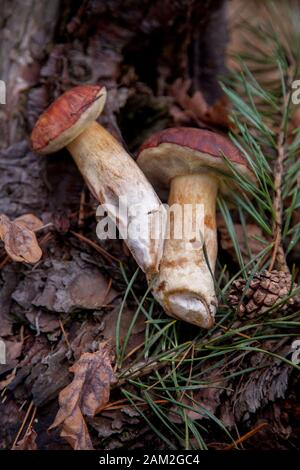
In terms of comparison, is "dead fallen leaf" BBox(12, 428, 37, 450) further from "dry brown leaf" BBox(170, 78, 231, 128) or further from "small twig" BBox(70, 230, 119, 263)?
"dry brown leaf" BBox(170, 78, 231, 128)

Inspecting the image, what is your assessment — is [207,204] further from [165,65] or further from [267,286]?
[165,65]

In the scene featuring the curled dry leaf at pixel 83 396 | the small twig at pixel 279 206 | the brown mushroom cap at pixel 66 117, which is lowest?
the curled dry leaf at pixel 83 396

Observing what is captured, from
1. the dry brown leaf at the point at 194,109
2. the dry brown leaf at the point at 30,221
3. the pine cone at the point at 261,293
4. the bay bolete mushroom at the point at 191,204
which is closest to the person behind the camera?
the pine cone at the point at 261,293

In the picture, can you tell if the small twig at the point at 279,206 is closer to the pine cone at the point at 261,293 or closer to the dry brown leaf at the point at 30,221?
the pine cone at the point at 261,293

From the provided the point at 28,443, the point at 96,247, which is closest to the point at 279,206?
the point at 96,247

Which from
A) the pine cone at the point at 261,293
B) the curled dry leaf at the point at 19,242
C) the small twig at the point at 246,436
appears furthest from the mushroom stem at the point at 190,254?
the curled dry leaf at the point at 19,242

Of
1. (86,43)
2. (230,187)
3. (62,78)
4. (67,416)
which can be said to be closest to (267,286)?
(230,187)

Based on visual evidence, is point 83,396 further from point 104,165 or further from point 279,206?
point 279,206
